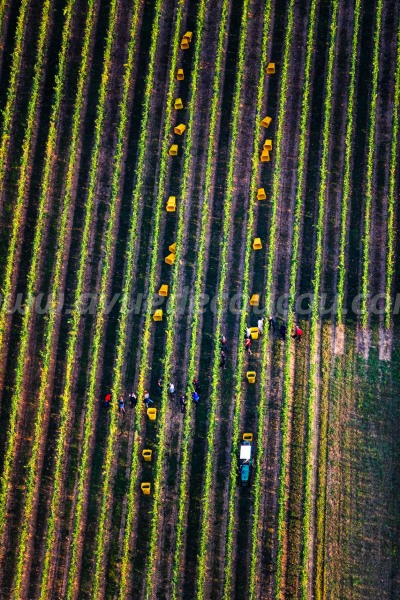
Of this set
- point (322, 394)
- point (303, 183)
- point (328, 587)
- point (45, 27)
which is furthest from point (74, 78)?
point (328, 587)

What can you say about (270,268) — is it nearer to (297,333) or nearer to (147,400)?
(297,333)

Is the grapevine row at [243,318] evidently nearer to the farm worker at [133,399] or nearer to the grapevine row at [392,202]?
the farm worker at [133,399]

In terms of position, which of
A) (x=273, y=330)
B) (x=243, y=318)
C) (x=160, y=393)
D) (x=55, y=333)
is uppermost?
(x=243, y=318)

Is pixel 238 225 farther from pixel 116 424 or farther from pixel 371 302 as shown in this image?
pixel 116 424

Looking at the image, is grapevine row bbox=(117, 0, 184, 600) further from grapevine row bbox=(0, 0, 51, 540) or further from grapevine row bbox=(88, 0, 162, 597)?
grapevine row bbox=(0, 0, 51, 540)

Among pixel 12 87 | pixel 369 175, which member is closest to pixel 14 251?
pixel 12 87
